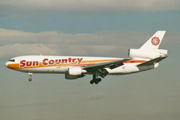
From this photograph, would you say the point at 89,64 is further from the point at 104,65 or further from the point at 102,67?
the point at 104,65

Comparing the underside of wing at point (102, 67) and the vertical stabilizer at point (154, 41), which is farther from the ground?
the vertical stabilizer at point (154, 41)

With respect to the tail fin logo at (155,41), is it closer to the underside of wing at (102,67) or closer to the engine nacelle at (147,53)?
the engine nacelle at (147,53)

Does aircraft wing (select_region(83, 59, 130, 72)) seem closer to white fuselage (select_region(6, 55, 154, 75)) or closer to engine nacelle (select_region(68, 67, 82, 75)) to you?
white fuselage (select_region(6, 55, 154, 75))

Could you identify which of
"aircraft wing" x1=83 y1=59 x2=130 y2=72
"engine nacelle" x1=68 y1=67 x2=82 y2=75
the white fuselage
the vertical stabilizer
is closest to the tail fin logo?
the vertical stabilizer

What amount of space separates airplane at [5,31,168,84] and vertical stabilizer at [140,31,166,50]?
2.00 ft

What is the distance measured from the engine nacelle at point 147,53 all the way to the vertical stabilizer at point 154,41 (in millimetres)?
1049

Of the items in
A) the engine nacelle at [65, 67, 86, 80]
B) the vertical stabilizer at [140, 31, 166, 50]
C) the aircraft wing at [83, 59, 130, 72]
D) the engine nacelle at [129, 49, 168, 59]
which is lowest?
the engine nacelle at [65, 67, 86, 80]

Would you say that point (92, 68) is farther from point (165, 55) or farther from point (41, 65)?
point (165, 55)

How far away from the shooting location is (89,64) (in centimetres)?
7769

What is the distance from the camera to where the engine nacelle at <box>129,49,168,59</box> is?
79.2 m

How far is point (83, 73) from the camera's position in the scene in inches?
3044

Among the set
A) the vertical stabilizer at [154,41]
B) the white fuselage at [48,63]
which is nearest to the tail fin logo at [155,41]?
the vertical stabilizer at [154,41]

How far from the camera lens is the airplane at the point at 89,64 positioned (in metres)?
75.8

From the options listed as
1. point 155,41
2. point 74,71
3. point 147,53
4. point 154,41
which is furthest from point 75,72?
point 155,41
